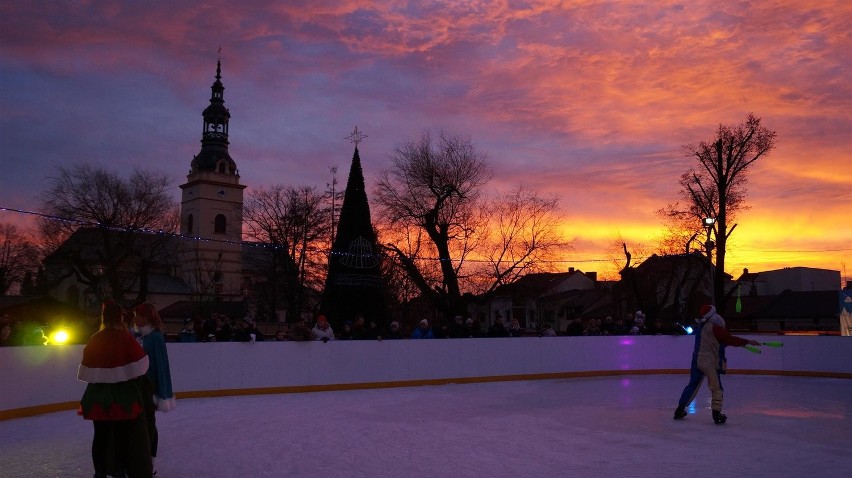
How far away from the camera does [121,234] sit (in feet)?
145

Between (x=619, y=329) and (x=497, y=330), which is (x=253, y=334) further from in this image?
(x=619, y=329)

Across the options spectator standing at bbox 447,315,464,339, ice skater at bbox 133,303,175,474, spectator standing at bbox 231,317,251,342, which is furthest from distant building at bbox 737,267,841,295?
ice skater at bbox 133,303,175,474

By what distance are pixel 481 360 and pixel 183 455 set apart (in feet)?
35.0

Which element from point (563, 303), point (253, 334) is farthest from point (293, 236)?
point (563, 303)

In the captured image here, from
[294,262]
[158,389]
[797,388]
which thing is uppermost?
[294,262]

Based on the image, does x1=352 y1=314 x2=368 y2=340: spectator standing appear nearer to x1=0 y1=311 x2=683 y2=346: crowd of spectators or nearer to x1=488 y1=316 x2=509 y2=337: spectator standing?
x1=0 y1=311 x2=683 y2=346: crowd of spectators

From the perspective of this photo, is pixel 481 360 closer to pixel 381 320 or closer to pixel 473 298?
pixel 381 320

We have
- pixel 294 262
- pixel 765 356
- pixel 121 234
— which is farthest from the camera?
pixel 121 234

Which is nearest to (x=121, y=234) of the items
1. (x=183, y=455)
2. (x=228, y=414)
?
(x=228, y=414)

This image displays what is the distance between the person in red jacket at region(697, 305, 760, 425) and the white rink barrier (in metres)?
7.71

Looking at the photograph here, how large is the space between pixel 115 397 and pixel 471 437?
4971 millimetres

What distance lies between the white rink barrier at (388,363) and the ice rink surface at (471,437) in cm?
59

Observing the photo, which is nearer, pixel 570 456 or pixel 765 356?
pixel 570 456

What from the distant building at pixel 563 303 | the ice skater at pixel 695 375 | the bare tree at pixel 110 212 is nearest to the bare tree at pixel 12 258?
the bare tree at pixel 110 212
